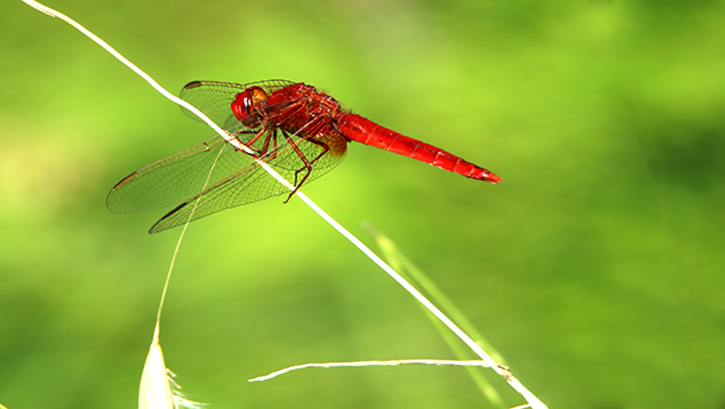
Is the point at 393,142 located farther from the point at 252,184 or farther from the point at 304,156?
the point at 252,184

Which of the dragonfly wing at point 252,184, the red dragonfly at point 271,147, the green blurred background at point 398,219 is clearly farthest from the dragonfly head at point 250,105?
the green blurred background at point 398,219

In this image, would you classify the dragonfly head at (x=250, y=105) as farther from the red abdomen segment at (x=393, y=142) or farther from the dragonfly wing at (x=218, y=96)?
the red abdomen segment at (x=393, y=142)

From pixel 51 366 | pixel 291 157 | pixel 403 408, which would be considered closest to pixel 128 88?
pixel 291 157

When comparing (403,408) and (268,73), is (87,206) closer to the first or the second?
(268,73)

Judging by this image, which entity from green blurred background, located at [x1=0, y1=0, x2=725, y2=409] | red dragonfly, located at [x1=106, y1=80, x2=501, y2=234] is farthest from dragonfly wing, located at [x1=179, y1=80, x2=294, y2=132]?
green blurred background, located at [x1=0, y1=0, x2=725, y2=409]

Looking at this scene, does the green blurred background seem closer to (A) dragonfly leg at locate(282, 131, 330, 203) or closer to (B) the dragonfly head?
(A) dragonfly leg at locate(282, 131, 330, 203)

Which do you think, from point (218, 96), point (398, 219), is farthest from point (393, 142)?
point (218, 96)
